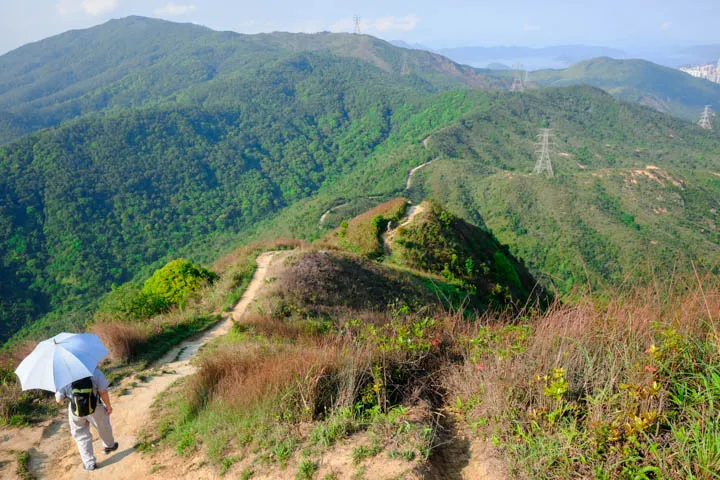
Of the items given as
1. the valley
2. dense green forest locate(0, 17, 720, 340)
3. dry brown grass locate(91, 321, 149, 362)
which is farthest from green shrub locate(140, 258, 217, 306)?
dense green forest locate(0, 17, 720, 340)

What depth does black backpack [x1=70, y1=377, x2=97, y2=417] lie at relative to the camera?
18.9 ft

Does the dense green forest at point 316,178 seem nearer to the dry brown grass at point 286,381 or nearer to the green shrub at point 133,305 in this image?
the dry brown grass at point 286,381

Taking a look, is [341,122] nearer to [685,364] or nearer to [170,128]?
[170,128]

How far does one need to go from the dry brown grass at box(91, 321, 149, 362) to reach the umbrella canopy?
365 cm

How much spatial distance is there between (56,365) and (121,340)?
13.4ft

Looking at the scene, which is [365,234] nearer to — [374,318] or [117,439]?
[374,318]

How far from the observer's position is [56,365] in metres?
5.59

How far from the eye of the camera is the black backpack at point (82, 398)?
5.76 metres

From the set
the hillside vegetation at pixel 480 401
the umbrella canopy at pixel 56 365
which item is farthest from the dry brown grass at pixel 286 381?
the umbrella canopy at pixel 56 365

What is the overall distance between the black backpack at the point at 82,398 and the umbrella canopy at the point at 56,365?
23 cm

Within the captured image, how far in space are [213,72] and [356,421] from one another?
707 ft

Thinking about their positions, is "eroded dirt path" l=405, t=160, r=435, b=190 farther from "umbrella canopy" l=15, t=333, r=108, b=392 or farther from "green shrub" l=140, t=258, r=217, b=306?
"umbrella canopy" l=15, t=333, r=108, b=392

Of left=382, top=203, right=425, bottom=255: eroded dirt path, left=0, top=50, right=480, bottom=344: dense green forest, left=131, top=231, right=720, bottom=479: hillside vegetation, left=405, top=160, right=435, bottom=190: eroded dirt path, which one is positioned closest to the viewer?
left=131, top=231, right=720, bottom=479: hillside vegetation

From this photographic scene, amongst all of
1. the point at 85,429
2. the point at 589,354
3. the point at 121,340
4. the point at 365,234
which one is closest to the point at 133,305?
the point at 121,340
